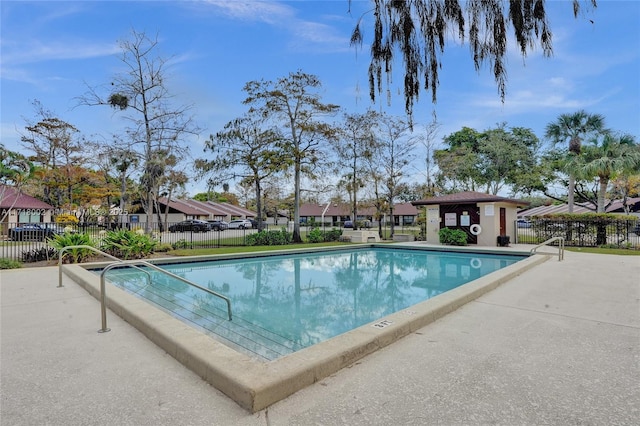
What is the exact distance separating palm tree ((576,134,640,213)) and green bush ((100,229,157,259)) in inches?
882

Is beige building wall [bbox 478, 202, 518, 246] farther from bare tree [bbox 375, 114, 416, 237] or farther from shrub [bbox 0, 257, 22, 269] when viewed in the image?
shrub [bbox 0, 257, 22, 269]

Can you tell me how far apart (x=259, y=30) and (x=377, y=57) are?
535cm

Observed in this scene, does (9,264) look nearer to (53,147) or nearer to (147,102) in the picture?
(147,102)

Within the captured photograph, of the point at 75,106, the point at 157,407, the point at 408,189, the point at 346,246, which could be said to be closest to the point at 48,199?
the point at 75,106

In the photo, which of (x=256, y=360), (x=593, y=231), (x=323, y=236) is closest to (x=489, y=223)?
(x=593, y=231)

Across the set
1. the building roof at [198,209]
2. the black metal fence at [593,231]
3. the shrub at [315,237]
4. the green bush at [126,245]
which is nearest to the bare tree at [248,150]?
the shrub at [315,237]

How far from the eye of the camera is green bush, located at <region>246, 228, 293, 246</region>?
1939cm

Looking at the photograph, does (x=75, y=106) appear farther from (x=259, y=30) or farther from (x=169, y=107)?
(x=259, y=30)

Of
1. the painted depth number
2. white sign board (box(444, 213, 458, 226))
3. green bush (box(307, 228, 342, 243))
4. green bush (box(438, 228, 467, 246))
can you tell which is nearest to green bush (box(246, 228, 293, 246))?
green bush (box(307, 228, 342, 243))

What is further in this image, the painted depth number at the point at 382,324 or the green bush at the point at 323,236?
the green bush at the point at 323,236

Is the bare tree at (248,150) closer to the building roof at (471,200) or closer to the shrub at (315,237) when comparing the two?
the shrub at (315,237)

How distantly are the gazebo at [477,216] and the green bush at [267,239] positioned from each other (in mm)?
7920

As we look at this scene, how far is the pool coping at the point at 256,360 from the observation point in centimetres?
259

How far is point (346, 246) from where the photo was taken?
17641mm
